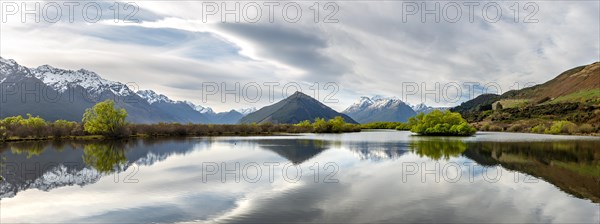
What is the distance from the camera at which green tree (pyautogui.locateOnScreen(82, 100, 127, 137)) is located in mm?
124250

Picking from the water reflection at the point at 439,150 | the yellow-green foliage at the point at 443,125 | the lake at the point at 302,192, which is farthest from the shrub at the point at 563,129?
the lake at the point at 302,192

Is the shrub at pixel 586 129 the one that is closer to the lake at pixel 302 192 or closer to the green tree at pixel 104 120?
the lake at pixel 302 192

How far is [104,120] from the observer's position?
410ft

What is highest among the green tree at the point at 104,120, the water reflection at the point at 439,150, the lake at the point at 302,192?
the green tree at the point at 104,120

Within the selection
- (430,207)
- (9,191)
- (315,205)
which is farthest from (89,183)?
(430,207)

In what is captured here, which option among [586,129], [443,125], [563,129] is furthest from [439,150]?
[586,129]

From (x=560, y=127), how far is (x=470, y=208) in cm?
19013

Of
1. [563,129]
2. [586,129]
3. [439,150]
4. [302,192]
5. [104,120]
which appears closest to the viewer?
[302,192]

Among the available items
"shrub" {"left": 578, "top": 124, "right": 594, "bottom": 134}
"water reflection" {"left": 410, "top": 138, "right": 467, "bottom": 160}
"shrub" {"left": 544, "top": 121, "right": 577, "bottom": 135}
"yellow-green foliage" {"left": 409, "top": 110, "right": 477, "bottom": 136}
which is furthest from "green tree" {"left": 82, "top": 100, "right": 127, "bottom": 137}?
"shrub" {"left": 578, "top": 124, "right": 594, "bottom": 134}

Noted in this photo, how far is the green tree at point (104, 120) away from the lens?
408 feet

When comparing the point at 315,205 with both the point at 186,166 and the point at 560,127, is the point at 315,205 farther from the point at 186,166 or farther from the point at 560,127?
the point at 560,127

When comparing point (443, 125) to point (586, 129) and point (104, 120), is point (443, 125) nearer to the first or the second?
point (586, 129)

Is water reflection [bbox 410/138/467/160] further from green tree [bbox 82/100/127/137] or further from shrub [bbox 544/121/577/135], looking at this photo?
shrub [bbox 544/121/577/135]

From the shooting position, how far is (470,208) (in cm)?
2545
